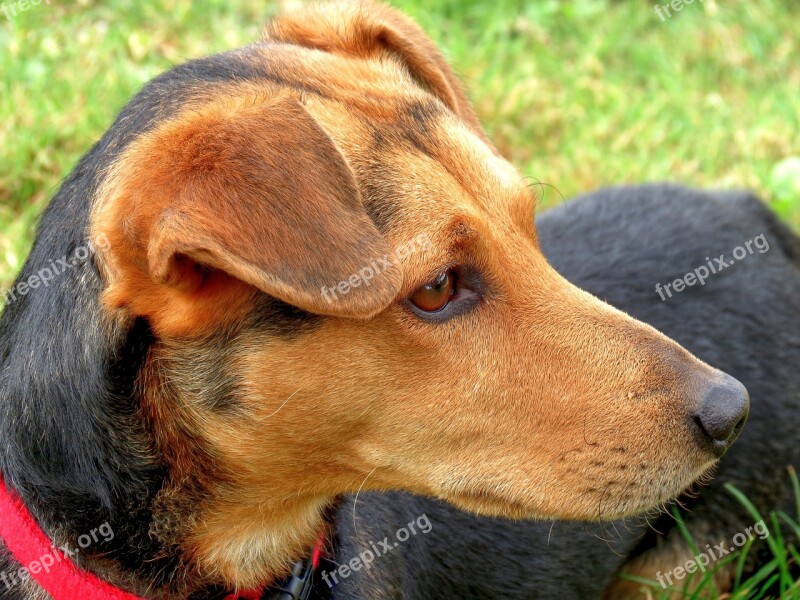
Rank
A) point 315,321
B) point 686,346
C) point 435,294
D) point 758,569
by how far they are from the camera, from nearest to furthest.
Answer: point 315,321, point 435,294, point 686,346, point 758,569

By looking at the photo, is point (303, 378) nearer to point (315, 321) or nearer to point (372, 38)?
point (315, 321)

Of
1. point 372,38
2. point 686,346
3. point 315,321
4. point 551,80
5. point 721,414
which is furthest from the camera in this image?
point 551,80

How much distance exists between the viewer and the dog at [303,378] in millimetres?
3023

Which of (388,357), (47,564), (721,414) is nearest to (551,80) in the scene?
(721,414)

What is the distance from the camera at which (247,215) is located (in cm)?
263

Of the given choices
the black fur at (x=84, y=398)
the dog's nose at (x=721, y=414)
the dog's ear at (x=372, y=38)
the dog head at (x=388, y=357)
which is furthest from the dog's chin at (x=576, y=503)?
the dog's ear at (x=372, y=38)

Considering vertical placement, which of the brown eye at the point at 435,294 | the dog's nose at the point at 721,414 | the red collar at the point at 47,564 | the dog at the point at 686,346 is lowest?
the dog at the point at 686,346

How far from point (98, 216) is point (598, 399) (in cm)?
166

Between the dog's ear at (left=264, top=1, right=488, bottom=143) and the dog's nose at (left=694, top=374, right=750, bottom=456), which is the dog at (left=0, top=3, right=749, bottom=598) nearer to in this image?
the dog's nose at (left=694, top=374, right=750, bottom=456)

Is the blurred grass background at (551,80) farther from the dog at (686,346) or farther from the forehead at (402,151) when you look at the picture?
the forehead at (402,151)

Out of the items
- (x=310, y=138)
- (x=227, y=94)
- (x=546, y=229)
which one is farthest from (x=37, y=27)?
(x=310, y=138)

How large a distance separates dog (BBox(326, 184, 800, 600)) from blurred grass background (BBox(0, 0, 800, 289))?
2.31 m

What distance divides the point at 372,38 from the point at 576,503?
1953 mm

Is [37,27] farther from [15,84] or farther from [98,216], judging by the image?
[98,216]
